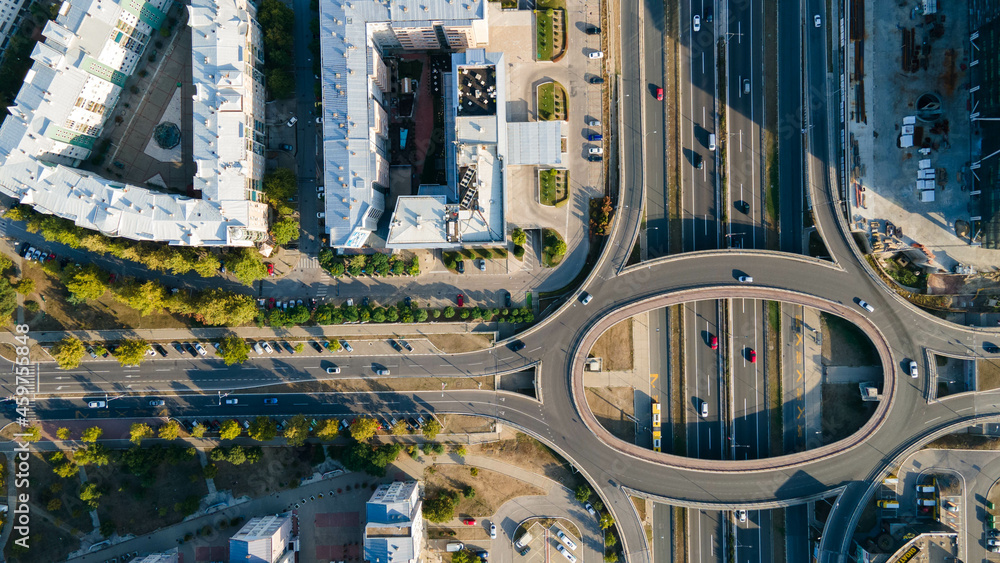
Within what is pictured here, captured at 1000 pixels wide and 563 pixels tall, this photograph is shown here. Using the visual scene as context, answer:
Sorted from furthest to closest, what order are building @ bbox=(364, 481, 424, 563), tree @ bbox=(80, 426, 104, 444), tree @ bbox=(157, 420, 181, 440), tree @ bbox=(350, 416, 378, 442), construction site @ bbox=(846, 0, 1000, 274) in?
tree @ bbox=(80, 426, 104, 444) → tree @ bbox=(157, 420, 181, 440) → tree @ bbox=(350, 416, 378, 442) → construction site @ bbox=(846, 0, 1000, 274) → building @ bbox=(364, 481, 424, 563)

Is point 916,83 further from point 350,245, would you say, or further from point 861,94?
point 350,245

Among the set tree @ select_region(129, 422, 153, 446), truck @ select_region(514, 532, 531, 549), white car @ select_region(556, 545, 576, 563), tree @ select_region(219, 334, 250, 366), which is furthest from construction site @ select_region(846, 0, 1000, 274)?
tree @ select_region(129, 422, 153, 446)

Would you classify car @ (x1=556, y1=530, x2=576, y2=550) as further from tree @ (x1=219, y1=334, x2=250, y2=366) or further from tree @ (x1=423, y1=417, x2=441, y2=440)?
tree @ (x1=219, y1=334, x2=250, y2=366)

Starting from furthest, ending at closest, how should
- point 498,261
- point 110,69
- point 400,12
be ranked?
point 498,261 → point 110,69 → point 400,12

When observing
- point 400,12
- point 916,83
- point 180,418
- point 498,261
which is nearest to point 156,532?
point 180,418

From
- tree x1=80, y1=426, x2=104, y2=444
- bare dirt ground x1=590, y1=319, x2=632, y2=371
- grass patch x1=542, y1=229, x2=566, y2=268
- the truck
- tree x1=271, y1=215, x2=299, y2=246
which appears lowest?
the truck

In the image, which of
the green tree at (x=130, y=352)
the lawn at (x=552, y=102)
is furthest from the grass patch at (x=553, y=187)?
the green tree at (x=130, y=352)
